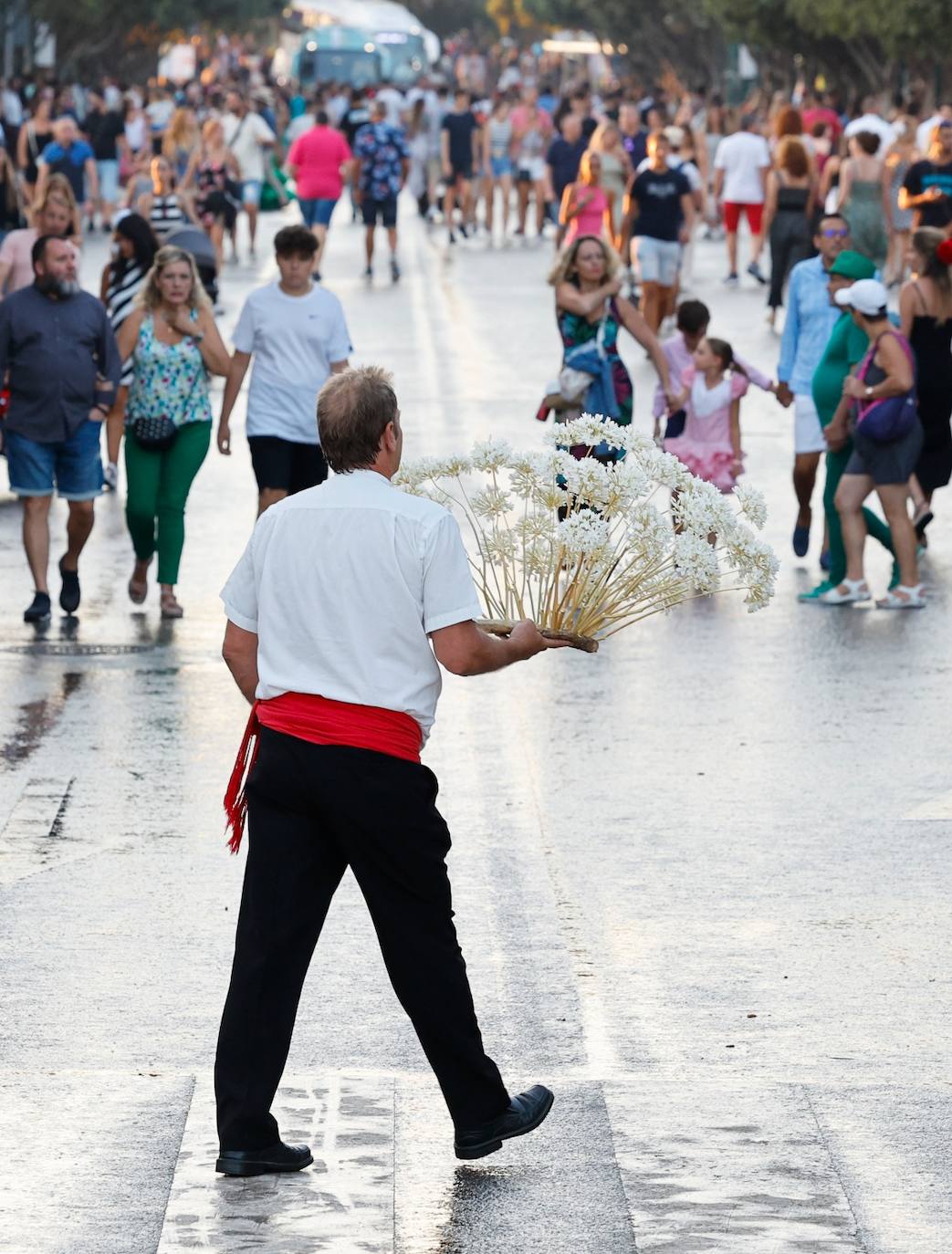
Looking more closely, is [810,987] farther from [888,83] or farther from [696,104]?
[888,83]

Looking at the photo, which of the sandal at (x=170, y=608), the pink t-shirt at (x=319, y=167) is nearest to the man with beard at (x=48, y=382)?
the sandal at (x=170, y=608)

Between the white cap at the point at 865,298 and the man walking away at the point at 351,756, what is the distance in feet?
21.5

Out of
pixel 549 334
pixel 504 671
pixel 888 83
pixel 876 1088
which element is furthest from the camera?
pixel 888 83

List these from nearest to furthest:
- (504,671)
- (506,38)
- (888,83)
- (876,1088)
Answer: (876,1088) < (504,671) < (888,83) < (506,38)

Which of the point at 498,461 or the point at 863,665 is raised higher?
the point at 498,461

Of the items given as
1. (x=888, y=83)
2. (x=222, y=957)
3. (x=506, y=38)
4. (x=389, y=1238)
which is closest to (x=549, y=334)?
(x=222, y=957)

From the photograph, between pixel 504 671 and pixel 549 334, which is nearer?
pixel 504 671

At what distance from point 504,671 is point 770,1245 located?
5.98 m

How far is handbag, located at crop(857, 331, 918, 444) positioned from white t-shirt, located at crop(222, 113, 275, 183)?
17.6 meters

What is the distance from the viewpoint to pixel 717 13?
5375 centimetres

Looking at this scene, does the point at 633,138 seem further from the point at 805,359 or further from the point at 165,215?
the point at 805,359

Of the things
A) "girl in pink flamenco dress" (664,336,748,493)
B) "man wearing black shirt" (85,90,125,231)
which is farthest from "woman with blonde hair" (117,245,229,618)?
"man wearing black shirt" (85,90,125,231)

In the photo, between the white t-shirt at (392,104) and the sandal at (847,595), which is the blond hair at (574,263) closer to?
the sandal at (847,595)

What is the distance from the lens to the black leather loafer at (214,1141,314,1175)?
5.21m
